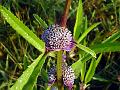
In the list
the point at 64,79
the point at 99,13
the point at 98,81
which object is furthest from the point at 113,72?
the point at 64,79

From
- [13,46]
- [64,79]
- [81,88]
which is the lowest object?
[81,88]

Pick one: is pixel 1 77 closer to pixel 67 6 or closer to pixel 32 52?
pixel 32 52

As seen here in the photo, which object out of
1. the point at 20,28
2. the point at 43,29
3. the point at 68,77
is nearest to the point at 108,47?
the point at 68,77

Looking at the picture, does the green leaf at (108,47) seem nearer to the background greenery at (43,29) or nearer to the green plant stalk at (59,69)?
the green plant stalk at (59,69)

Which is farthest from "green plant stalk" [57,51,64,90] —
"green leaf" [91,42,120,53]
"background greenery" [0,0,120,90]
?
"background greenery" [0,0,120,90]

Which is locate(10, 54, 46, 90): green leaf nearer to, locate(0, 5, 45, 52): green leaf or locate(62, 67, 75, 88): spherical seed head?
locate(0, 5, 45, 52): green leaf
